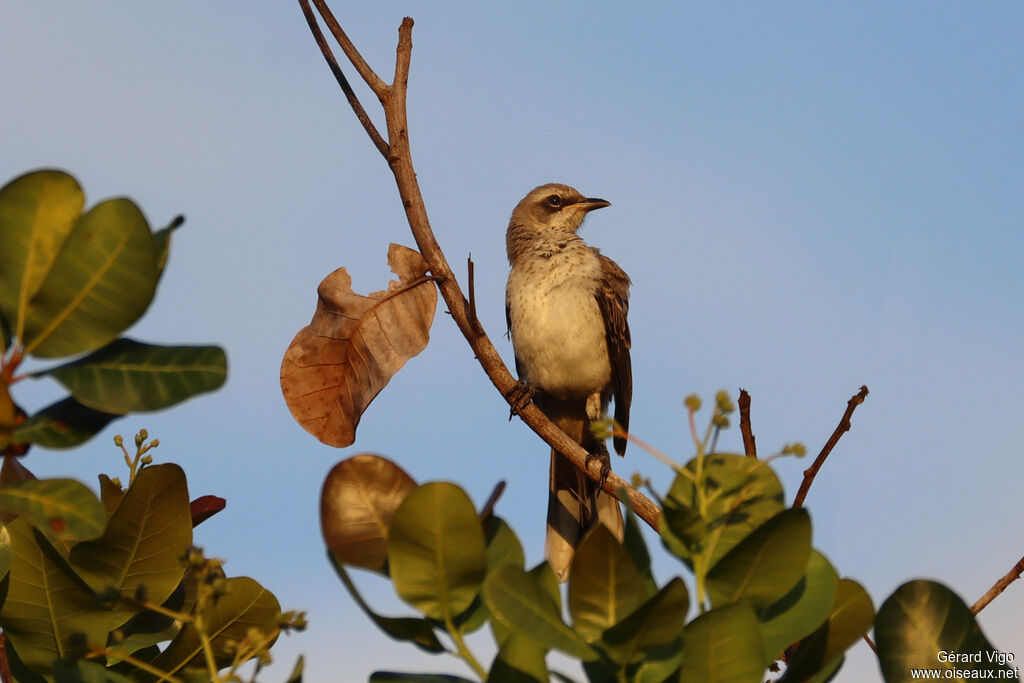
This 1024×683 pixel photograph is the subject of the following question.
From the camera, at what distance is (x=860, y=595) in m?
1.94

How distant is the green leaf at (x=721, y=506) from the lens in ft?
5.97

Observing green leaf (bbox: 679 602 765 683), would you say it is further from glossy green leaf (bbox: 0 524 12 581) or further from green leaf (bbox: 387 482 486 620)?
glossy green leaf (bbox: 0 524 12 581)

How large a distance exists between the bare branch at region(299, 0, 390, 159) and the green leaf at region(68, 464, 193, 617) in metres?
2.02

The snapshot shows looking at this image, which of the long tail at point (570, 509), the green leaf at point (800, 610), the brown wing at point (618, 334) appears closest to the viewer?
the green leaf at point (800, 610)

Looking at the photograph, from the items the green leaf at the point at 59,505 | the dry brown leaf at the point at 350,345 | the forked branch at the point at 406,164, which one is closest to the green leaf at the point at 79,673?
the green leaf at the point at 59,505

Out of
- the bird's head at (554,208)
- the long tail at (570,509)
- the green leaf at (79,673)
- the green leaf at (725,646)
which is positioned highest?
the bird's head at (554,208)

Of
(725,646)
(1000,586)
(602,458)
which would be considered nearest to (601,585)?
(725,646)

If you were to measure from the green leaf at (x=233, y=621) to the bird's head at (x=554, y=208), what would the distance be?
7.30m

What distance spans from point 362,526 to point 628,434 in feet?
1.75

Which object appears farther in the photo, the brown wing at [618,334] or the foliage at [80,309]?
the brown wing at [618,334]

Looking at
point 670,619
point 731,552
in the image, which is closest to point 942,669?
point 731,552

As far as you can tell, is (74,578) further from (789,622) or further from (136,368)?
(789,622)

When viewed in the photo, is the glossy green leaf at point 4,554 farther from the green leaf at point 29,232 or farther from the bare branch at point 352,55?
the bare branch at point 352,55

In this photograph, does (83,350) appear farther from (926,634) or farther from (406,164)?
(406,164)
